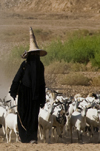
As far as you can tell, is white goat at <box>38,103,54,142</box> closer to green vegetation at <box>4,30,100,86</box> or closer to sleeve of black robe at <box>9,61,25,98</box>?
sleeve of black robe at <box>9,61,25,98</box>

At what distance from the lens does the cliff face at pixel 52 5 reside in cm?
5809

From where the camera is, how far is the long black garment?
28.0ft

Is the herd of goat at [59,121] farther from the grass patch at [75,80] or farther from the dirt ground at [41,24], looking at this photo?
the dirt ground at [41,24]

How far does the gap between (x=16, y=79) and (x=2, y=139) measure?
120 inches

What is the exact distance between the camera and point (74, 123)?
11258 millimetres

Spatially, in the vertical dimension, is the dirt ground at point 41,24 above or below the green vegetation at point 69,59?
above

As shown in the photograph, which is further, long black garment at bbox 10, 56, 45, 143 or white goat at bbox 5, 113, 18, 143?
white goat at bbox 5, 113, 18, 143

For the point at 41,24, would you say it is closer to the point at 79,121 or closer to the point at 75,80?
the point at 75,80

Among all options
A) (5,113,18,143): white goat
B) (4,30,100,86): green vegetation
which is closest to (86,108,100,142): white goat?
(5,113,18,143): white goat

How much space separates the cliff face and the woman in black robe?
4920 cm

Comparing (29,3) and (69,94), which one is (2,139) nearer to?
(69,94)

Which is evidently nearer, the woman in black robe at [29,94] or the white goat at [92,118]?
the woman in black robe at [29,94]

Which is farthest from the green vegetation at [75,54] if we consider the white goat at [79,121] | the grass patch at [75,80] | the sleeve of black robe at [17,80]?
the sleeve of black robe at [17,80]

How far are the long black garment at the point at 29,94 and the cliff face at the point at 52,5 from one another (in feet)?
161
